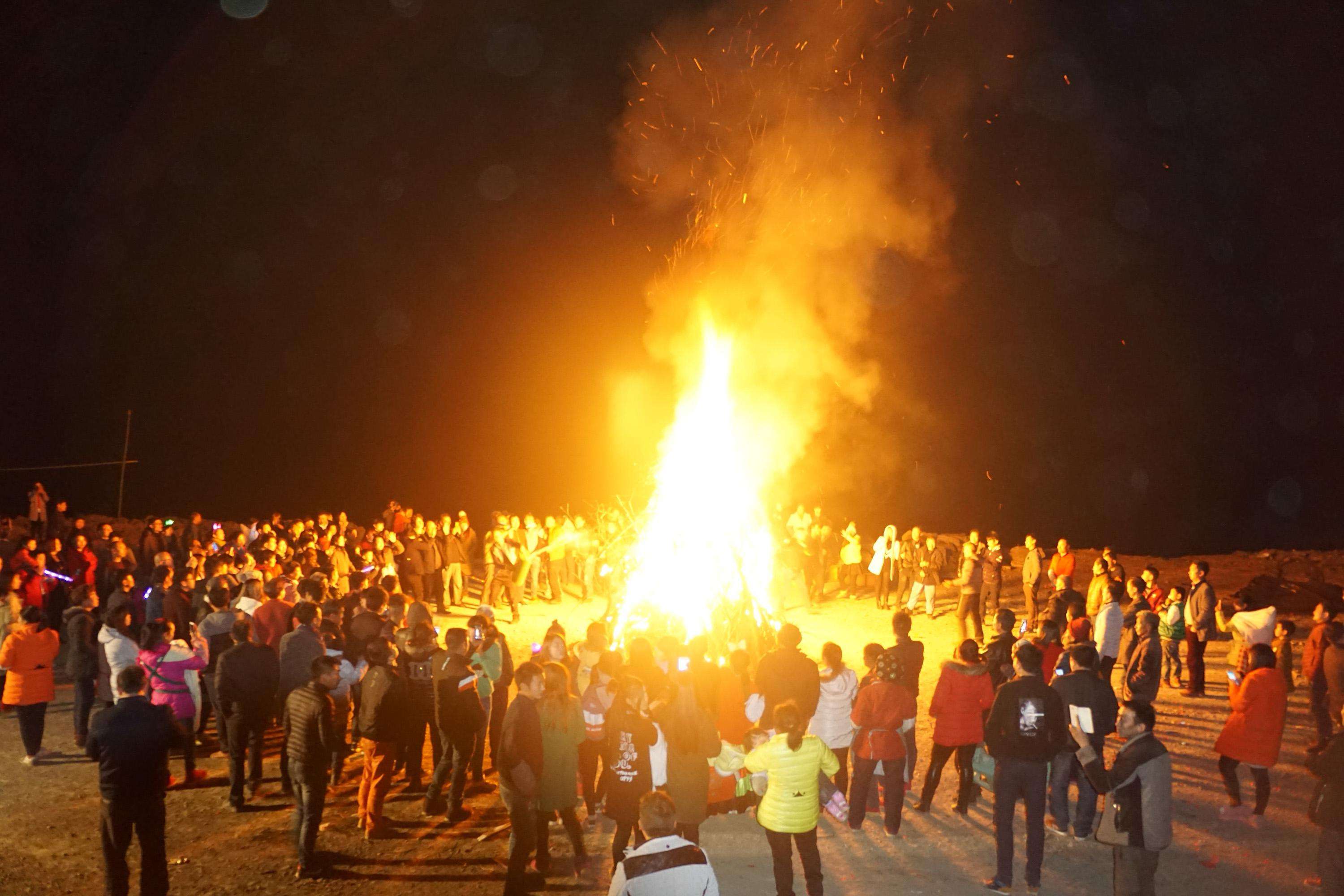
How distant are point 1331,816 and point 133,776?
7.53 meters

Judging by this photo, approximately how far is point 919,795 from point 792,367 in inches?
556

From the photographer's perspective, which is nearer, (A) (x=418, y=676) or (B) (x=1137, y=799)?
(B) (x=1137, y=799)

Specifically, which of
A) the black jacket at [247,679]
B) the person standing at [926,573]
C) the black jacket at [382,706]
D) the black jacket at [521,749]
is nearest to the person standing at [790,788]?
the black jacket at [521,749]

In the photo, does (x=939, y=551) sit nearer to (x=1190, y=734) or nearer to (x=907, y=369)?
(x=1190, y=734)

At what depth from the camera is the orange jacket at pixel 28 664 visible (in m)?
9.02

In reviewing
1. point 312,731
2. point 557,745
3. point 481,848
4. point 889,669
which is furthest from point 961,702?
point 312,731

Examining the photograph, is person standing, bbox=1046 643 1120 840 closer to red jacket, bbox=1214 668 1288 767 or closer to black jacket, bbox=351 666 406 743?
red jacket, bbox=1214 668 1288 767

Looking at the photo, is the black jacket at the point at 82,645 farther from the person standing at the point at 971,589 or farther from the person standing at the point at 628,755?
the person standing at the point at 971,589

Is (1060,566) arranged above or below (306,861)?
above

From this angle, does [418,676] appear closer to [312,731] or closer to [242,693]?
[312,731]

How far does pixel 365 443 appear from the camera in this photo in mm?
48062

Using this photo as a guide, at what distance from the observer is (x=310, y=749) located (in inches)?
273

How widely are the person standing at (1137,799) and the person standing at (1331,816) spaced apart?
1066 millimetres

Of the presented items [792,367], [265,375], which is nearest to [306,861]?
[792,367]
